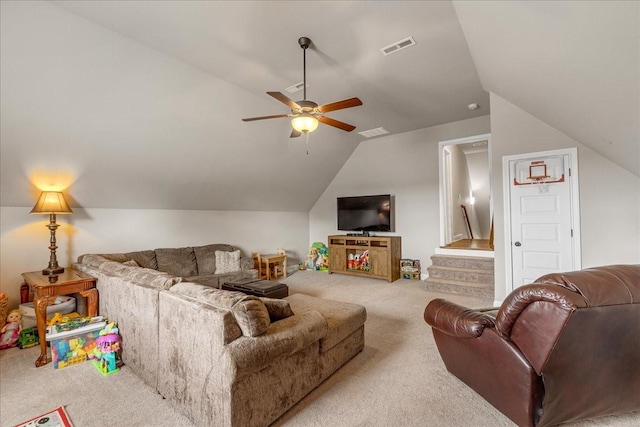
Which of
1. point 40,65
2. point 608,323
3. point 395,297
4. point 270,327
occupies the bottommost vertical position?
point 395,297

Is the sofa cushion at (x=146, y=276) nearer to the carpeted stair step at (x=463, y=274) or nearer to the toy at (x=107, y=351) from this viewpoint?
the toy at (x=107, y=351)

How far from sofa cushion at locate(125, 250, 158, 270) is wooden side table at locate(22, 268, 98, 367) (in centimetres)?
91

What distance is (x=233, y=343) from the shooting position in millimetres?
1606

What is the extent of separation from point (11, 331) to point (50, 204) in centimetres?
140

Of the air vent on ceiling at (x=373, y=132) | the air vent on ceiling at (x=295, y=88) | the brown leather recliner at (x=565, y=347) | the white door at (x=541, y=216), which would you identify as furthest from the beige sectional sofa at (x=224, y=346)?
the air vent on ceiling at (x=373, y=132)

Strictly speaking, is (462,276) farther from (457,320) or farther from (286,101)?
(286,101)

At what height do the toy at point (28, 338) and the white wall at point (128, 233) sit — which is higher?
the white wall at point (128, 233)

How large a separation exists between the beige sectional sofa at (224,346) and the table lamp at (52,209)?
1.36 metres

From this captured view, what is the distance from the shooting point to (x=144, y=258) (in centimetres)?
436

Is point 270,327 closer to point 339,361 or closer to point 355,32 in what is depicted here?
point 339,361

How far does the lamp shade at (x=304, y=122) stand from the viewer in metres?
2.80

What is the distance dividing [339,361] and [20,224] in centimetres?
422

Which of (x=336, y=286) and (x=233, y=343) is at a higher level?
(x=233, y=343)

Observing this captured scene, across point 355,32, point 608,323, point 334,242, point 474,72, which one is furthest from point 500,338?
point 334,242
